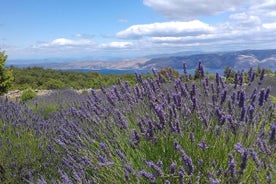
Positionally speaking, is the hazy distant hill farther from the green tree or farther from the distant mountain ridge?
the green tree

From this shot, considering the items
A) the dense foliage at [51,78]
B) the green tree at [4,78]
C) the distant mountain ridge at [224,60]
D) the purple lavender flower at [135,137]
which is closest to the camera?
the purple lavender flower at [135,137]

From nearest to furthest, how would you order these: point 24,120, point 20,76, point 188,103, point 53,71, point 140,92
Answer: point 188,103 → point 140,92 → point 24,120 → point 20,76 → point 53,71

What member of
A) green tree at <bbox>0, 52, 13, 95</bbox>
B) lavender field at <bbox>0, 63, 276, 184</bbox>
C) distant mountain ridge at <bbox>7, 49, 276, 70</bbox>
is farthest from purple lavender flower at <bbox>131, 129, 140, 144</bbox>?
green tree at <bbox>0, 52, 13, 95</bbox>

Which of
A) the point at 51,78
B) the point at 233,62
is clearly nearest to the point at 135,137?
the point at 233,62

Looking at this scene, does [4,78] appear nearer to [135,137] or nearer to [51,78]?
[51,78]

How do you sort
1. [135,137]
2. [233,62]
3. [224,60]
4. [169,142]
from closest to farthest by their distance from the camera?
[135,137], [169,142], [233,62], [224,60]

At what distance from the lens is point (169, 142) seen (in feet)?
8.54

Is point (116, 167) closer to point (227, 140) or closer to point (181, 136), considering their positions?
point (181, 136)

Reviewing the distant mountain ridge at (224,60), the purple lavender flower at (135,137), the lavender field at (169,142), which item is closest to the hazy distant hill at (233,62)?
the distant mountain ridge at (224,60)

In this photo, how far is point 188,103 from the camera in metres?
2.89

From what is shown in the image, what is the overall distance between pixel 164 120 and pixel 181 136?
163mm

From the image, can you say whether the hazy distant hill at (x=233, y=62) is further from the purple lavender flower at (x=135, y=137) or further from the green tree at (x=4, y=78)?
the green tree at (x=4, y=78)

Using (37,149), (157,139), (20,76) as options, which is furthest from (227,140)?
(20,76)

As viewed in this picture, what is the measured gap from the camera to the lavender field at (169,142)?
6.93 feet
